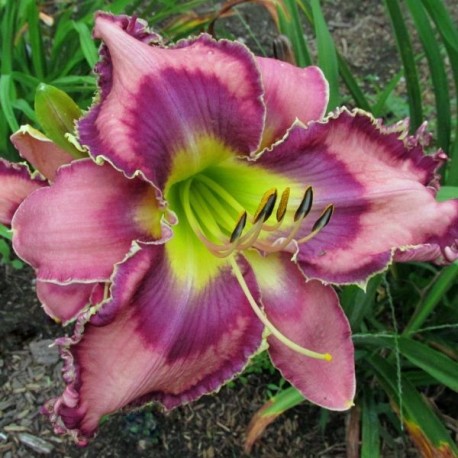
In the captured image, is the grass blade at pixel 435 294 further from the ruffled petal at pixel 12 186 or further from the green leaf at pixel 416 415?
the ruffled petal at pixel 12 186

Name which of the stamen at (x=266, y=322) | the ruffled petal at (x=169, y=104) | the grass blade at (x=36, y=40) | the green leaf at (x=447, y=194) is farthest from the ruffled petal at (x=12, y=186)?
the grass blade at (x=36, y=40)

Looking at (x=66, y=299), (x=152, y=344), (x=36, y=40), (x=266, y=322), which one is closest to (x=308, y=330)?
(x=266, y=322)

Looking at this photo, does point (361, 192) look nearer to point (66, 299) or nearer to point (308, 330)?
point (308, 330)

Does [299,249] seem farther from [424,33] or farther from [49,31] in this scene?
[49,31]

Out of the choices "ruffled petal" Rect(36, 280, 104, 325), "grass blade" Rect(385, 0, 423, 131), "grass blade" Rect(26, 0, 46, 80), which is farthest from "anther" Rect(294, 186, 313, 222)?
"grass blade" Rect(26, 0, 46, 80)

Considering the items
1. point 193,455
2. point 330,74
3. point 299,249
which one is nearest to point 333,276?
point 299,249

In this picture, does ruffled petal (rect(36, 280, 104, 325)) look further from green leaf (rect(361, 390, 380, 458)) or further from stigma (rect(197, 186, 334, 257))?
green leaf (rect(361, 390, 380, 458))
